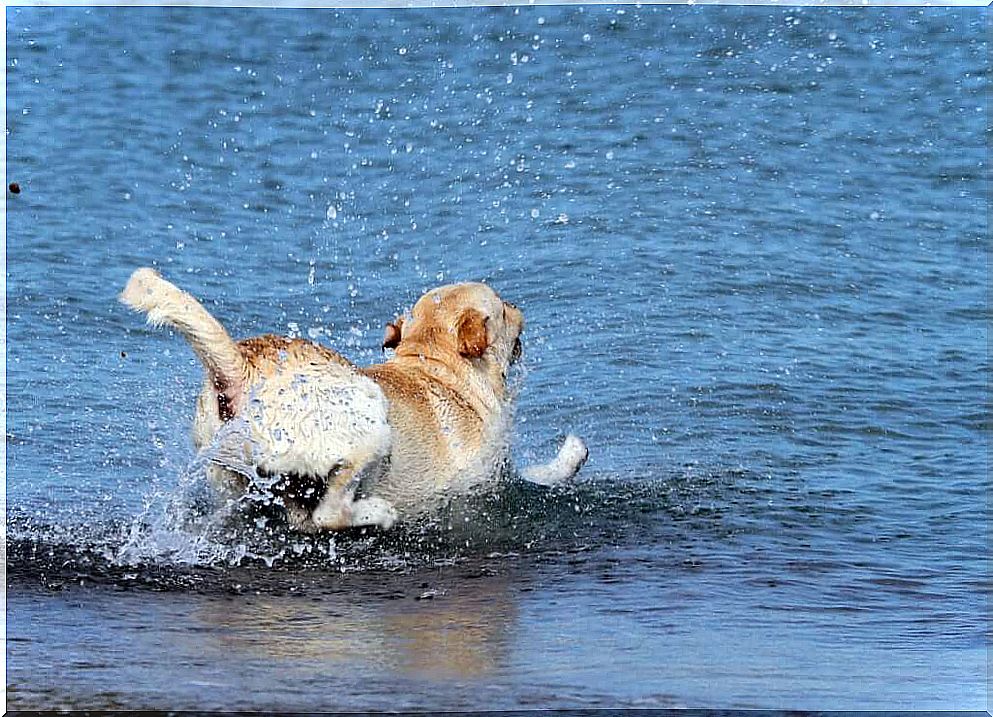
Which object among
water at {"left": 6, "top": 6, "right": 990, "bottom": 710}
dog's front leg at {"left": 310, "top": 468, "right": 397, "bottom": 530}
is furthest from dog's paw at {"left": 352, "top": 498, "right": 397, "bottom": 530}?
water at {"left": 6, "top": 6, "right": 990, "bottom": 710}

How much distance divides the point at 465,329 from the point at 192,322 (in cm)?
148

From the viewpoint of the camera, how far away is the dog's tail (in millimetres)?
4652

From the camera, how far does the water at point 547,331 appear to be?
4.49 meters

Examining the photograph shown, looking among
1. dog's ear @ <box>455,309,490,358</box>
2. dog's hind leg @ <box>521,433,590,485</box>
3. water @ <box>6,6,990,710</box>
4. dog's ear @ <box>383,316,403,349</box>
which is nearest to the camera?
water @ <box>6,6,990,710</box>

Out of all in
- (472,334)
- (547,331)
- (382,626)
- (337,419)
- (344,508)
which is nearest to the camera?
(382,626)

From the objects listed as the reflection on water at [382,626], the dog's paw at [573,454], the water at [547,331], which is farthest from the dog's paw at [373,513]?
the dog's paw at [573,454]

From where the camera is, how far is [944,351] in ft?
25.2

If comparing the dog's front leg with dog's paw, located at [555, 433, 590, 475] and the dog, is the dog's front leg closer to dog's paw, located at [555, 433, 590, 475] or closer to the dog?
the dog

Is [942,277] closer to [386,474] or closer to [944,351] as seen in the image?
[944,351]

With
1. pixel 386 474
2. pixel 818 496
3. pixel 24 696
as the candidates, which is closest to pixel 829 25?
pixel 818 496

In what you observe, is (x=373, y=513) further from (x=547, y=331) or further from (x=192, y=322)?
(x=547, y=331)

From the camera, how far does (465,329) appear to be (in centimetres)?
591

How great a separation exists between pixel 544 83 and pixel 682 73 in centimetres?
83

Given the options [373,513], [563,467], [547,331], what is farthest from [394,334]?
[547,331]
